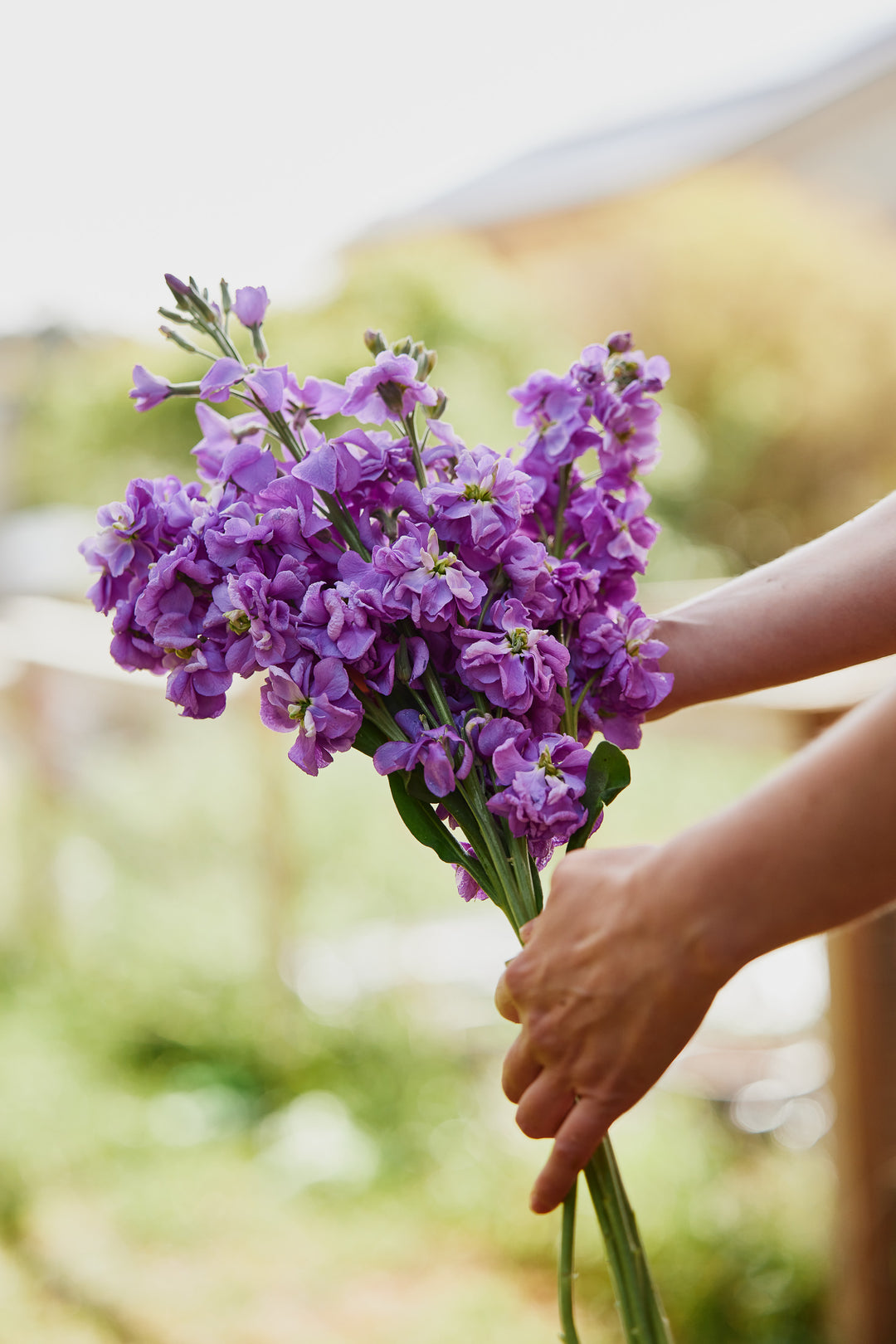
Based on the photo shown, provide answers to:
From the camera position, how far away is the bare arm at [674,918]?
0.54 metres

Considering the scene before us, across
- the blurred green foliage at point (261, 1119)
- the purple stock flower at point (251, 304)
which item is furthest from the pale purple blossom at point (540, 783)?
the blurred green foliage at point (261, 1119)

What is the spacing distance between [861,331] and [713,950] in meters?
7.07

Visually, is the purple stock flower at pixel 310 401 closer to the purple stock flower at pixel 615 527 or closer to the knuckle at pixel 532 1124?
the purple stock flower at pixel 615 527

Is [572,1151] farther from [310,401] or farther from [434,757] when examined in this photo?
[310,401]

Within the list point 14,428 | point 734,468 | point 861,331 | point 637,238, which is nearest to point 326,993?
point 734,468

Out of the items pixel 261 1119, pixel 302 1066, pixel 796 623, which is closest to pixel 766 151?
pixel 302 1066

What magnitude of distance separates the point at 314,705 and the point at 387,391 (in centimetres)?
20

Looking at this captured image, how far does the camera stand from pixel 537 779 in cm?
65

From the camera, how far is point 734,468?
7.03 m

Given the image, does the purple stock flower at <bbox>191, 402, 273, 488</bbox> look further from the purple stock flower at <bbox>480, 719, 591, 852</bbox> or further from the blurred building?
the blurred building

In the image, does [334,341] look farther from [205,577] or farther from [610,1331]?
[205,577]

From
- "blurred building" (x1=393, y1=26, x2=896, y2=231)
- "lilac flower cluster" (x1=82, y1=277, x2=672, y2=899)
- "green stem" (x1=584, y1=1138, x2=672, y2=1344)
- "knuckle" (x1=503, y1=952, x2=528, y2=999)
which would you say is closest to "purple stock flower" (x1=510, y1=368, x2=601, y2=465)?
"lilac flower cluster" (x1=82, y1=277, x2=672, y2=899)

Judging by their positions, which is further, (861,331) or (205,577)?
(861,331)

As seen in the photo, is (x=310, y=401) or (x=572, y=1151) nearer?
(x=572, y=1151)
